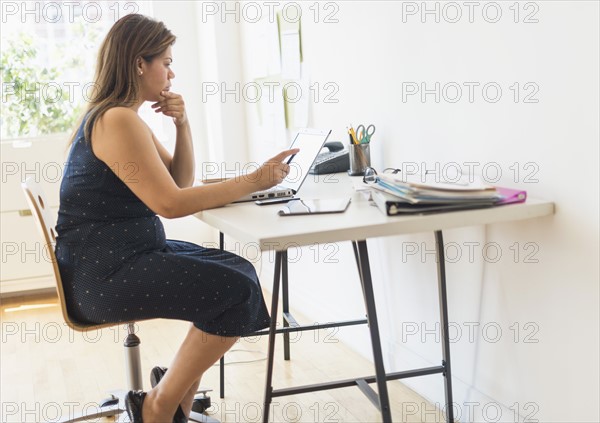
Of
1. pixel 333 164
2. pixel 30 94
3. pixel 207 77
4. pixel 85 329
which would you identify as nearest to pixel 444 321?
pixel 333 164

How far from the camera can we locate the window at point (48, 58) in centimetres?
410

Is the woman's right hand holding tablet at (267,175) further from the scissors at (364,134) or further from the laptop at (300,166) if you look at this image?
the scissors at (364,134)

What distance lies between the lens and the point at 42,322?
12.3 feet

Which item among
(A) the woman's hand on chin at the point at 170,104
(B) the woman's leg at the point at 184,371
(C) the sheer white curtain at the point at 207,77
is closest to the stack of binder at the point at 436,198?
(B) the woman's leg at the point at 184,371

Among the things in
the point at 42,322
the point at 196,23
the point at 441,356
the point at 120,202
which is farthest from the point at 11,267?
the point at 441,356

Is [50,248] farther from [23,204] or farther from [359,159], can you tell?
[23,204]

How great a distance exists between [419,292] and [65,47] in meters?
2.62

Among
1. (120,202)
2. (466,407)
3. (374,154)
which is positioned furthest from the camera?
(374,154)

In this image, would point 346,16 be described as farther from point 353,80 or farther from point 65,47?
point 65,47

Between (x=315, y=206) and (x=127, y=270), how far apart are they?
52 cm

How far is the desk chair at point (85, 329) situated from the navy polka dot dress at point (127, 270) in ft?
0.08

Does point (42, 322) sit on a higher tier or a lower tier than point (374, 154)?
lower

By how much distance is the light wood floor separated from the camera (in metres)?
2.51

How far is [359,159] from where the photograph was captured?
251cm
